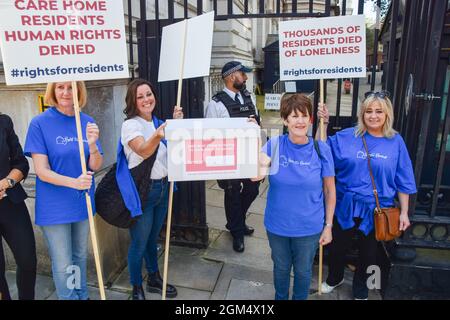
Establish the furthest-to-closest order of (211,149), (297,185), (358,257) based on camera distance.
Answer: (358,257) < (297,185) < (211,149)

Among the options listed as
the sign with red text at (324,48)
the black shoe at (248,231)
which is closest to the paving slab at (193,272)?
the black shoe at (248,231)

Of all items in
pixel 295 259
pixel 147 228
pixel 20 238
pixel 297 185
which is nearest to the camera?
pixel 297 185

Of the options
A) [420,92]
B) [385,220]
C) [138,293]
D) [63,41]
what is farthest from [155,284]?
[420,92]

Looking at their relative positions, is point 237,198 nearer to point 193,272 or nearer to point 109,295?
point 193,272

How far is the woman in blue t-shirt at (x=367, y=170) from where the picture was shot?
9.43 ft

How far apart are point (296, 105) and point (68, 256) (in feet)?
6.41

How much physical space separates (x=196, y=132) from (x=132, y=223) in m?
1.01

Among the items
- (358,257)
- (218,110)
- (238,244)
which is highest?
(218,110)

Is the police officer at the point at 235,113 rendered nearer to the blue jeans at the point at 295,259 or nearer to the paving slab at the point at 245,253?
the paving slab at the point at 245,253

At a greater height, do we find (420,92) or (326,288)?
(420,92)

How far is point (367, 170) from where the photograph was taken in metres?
2.93

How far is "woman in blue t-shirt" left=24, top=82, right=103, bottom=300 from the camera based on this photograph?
2.48 metres

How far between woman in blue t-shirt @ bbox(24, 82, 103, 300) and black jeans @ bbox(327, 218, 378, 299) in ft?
6.99

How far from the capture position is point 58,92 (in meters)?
2.56
